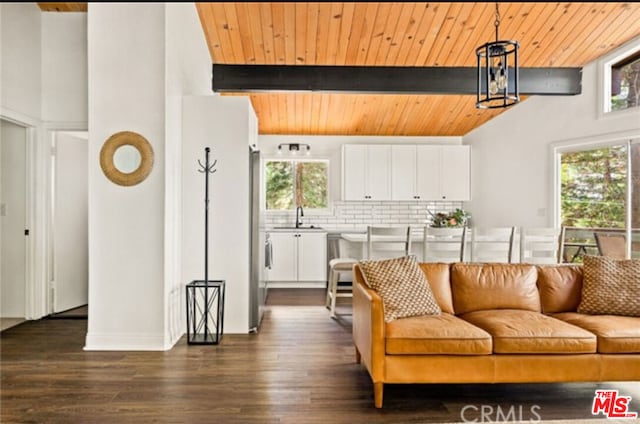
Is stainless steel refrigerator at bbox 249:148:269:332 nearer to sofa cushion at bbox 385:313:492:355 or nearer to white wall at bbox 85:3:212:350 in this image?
white wall at bbox 85:3:212:350

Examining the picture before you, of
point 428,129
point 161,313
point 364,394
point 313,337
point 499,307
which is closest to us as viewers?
point 364,394

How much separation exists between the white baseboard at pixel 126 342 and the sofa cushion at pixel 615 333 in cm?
313

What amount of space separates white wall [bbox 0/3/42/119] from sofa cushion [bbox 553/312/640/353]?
5.27m

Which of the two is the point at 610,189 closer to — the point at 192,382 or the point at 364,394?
the point at 364,394

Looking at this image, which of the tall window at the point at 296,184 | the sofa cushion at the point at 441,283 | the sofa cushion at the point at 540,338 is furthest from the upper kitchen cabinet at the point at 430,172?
the sofa cushion at the point at 540,338

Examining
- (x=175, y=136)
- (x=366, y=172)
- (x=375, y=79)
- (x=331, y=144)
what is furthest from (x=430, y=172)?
(x=175, y=136)

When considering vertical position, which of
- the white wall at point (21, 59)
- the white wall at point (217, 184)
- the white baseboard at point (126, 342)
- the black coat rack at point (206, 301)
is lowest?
the white baseboard at point (126, 342)

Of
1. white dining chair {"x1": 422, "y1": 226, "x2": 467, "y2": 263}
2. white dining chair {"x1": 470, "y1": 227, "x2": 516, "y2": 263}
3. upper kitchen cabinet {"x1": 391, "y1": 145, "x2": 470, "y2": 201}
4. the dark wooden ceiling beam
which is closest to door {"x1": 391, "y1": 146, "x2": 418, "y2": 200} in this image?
upper kitchen cabinet {"x1": 391, "y1": 145, "x2": 470, "y2": 201}

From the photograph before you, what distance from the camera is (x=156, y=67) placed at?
379cm

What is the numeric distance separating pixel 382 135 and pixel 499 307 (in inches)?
185

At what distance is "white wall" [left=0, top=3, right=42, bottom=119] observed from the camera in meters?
4.40

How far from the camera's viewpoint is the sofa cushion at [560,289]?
3.31m

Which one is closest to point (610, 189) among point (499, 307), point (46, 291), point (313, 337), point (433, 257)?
point (433, 257)

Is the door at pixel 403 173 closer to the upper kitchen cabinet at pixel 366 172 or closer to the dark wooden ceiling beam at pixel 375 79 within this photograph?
the upper kitchen cabinet at pixel 366 172
